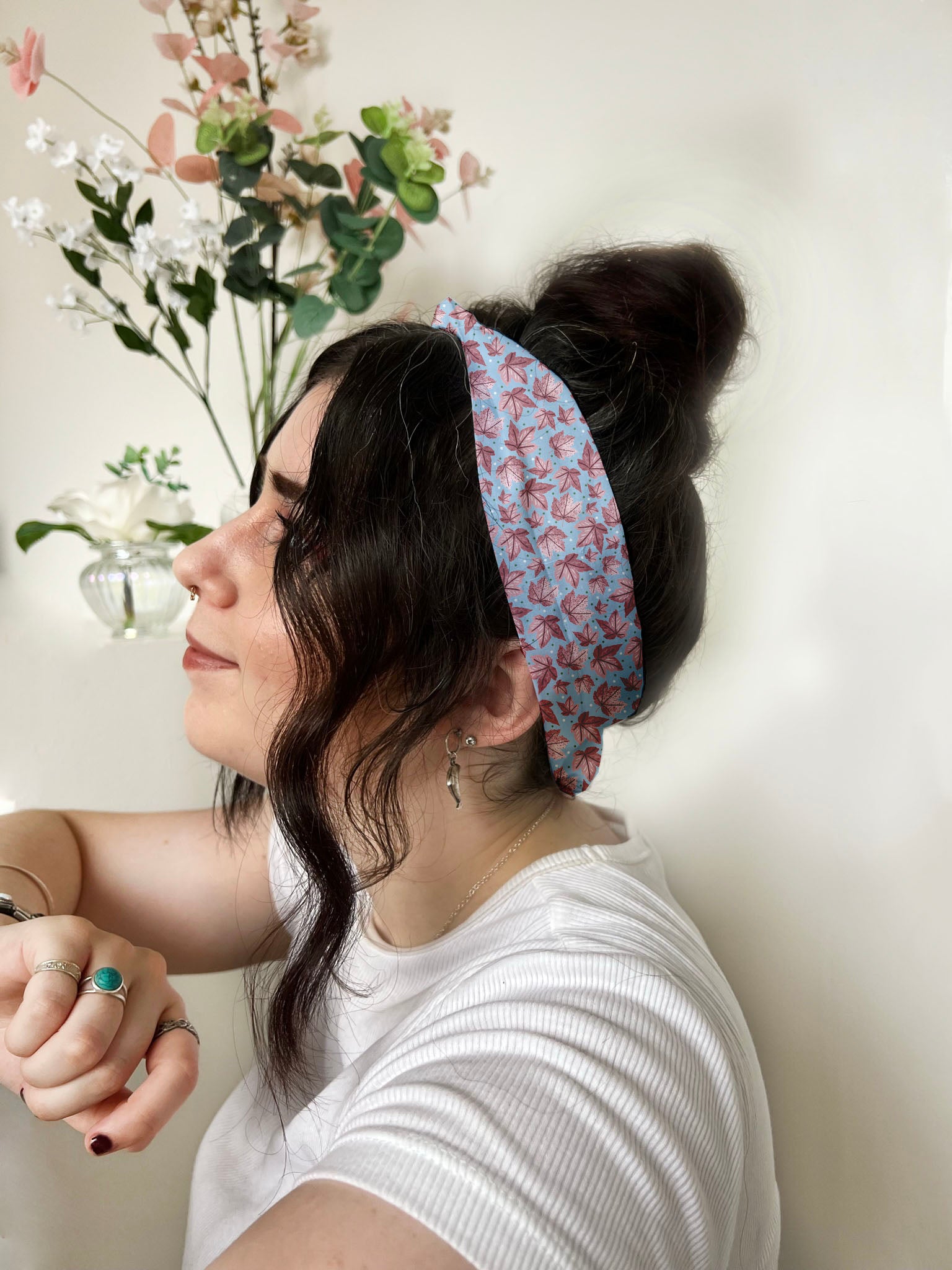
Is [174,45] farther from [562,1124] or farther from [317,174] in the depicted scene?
[562,1124]

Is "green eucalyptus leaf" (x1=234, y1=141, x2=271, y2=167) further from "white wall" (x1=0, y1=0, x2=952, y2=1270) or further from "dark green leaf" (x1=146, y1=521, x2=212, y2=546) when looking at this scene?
"dark green leaf" (x1=146, y1=521, x2=212, y2=546)

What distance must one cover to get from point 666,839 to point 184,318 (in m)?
1.13

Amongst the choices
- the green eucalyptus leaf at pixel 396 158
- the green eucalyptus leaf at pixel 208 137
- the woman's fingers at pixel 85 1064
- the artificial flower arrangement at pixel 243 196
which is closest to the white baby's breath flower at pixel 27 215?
the artificial flower arrangement at pixel 243 196

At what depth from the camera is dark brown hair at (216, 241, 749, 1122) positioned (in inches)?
25.2

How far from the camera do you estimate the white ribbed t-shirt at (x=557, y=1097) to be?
0.43 meters

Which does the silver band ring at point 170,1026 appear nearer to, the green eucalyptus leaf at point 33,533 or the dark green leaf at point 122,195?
the green eucalyptus leaf at point 33,533

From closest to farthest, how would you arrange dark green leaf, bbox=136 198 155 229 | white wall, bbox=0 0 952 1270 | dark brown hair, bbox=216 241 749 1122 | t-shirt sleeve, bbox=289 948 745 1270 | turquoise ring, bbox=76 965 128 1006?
t-shirt sleeve, bbox=289 948 745 1270, turquoise ring, bbox=76 965 128 1006, dark brown hair, bbox=216 241 749 1122, white wall, bbox=0 0 952 1270, dark green leaf, bbox=136 198 155 229

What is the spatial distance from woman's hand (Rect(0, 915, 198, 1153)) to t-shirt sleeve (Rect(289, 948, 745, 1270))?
4.8 inches

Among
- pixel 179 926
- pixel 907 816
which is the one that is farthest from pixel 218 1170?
pixel 907 816

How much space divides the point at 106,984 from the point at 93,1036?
0.03 metres

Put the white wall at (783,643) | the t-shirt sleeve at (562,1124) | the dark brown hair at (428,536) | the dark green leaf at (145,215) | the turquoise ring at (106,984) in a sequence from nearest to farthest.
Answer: the t-shirt sleeve at (562,1124) < the turquoise ring at (106,984) < the dark brown hair at (428,536) < the white wall at (783,643) < the dark green leaf at (145,215)

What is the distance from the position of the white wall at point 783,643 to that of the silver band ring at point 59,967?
0.27 meters

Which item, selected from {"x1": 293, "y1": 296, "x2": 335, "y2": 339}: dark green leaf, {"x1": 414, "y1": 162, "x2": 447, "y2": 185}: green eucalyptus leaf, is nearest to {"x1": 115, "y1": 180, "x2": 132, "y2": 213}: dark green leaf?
{"x1": 293, "y1": 296, "x2": 335, "y2": 339}: dark green leaf

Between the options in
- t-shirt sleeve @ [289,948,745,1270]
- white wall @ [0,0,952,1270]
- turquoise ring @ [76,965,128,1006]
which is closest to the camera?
t-shirt sleeve @ [289,948,745,1270]
